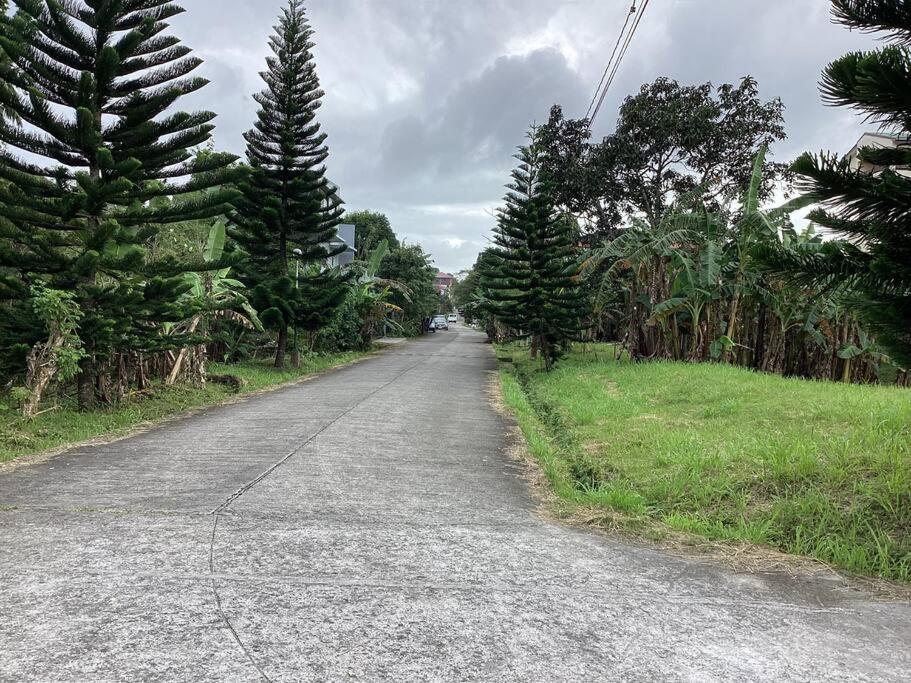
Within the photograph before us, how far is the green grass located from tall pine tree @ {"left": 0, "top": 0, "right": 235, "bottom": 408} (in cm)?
538

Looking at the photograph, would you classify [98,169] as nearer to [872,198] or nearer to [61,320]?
[61,320]

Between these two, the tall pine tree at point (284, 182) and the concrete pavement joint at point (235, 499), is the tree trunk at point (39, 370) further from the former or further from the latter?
the tall pine tree at point (284, 182)

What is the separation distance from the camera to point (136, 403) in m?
8.59

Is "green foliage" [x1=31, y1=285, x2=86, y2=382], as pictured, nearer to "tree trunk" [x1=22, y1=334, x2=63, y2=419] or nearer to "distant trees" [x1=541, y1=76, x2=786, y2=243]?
"tree trunk" [x1=22, y1=334, x2=63, y2=419]

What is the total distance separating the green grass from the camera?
151 inches

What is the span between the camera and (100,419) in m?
7.40

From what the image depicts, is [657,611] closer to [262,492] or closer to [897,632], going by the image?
[897,632]

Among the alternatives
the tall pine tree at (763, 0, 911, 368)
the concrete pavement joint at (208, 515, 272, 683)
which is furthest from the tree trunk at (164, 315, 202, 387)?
the tall pine tree at (763, 0, 911, 368)

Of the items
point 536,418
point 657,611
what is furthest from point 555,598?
point 536,418

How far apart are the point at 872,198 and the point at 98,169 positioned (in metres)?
8.25

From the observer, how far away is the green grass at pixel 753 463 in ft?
12.6

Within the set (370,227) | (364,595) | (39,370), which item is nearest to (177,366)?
(39,370)

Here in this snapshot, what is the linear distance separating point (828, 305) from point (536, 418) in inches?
274

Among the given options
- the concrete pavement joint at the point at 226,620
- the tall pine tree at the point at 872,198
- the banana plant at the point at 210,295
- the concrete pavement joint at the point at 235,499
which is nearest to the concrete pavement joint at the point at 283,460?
the concrete pavement joint at the point at 235,499
